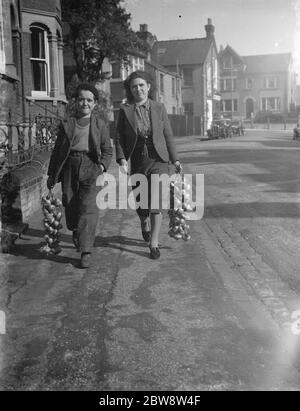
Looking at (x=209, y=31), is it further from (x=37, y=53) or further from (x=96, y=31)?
(x=37, y=53)

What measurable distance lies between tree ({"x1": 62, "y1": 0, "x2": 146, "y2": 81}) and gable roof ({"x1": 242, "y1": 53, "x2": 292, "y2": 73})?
5106 cm

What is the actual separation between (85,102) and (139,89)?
1.96 ft

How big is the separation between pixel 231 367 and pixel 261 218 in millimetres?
4757

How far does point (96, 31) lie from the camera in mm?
25812

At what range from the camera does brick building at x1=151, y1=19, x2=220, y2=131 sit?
5803cm

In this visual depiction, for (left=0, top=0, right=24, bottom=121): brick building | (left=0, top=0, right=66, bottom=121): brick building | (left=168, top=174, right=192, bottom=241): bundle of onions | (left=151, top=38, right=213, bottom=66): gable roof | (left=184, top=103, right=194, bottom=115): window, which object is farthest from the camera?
(left=184, top=103, right=194, bottom=115): window

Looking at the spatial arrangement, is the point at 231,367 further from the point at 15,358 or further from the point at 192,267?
the point at 192,267

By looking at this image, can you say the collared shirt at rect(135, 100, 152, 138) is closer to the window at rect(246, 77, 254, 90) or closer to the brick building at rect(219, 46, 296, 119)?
the brick building at rect(219, 46, 296, 119)

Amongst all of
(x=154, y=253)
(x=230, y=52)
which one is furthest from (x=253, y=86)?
(x=154, y=253)

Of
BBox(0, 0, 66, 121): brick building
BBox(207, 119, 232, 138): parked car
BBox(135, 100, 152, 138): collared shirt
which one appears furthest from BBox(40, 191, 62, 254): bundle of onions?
BBox(207, 119, 232, 138): parked car

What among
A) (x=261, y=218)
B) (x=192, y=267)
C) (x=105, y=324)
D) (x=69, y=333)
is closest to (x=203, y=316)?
(x=105, y=324)

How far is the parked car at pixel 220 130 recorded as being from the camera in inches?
1617

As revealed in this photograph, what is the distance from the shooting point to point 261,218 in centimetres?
756

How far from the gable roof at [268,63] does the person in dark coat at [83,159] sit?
72.9 meters
